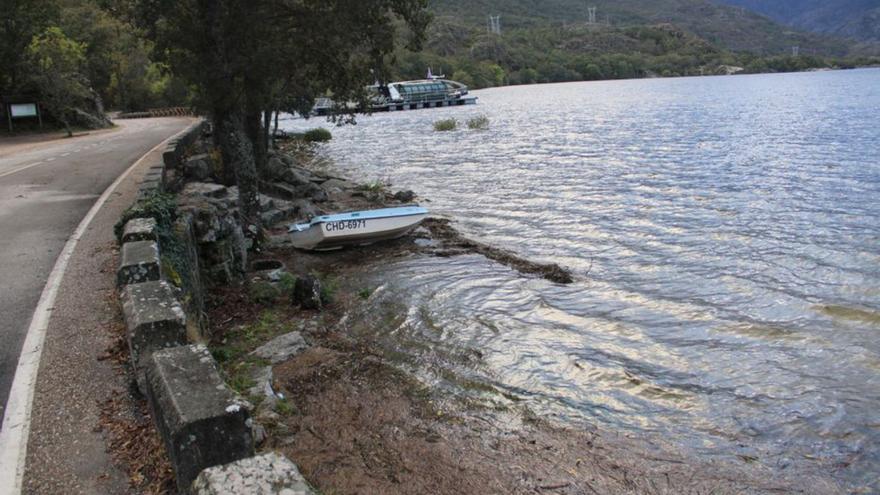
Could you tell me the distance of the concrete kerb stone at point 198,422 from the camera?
435 cm

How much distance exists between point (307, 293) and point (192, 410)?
806 centimetres

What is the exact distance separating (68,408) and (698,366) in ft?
25.8

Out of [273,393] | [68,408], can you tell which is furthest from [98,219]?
[68,408]

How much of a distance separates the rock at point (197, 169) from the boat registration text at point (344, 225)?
4375mm

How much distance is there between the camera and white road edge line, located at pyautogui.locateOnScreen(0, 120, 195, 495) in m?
4.83

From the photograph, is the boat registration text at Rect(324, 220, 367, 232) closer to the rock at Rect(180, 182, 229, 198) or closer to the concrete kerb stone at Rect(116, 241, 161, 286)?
the rock at Rect(180, 182, 229, 198)

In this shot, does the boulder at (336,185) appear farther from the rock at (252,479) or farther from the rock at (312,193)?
the rock at (252,479)

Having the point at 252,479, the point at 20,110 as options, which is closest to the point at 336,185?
the point at 20,110

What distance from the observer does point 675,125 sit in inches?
1950

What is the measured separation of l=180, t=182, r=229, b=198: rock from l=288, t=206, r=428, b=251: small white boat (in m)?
1.87

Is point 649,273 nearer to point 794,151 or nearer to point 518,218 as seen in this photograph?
point 518,218

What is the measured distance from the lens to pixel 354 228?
16.9 m

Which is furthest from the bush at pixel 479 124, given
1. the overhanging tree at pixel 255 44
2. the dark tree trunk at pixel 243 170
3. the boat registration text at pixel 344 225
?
the boat registration text at pixel 344 225

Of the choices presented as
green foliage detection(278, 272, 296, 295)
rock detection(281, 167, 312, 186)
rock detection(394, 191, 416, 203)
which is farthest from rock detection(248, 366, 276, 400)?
rock detection(281, 167, 312, 186)
